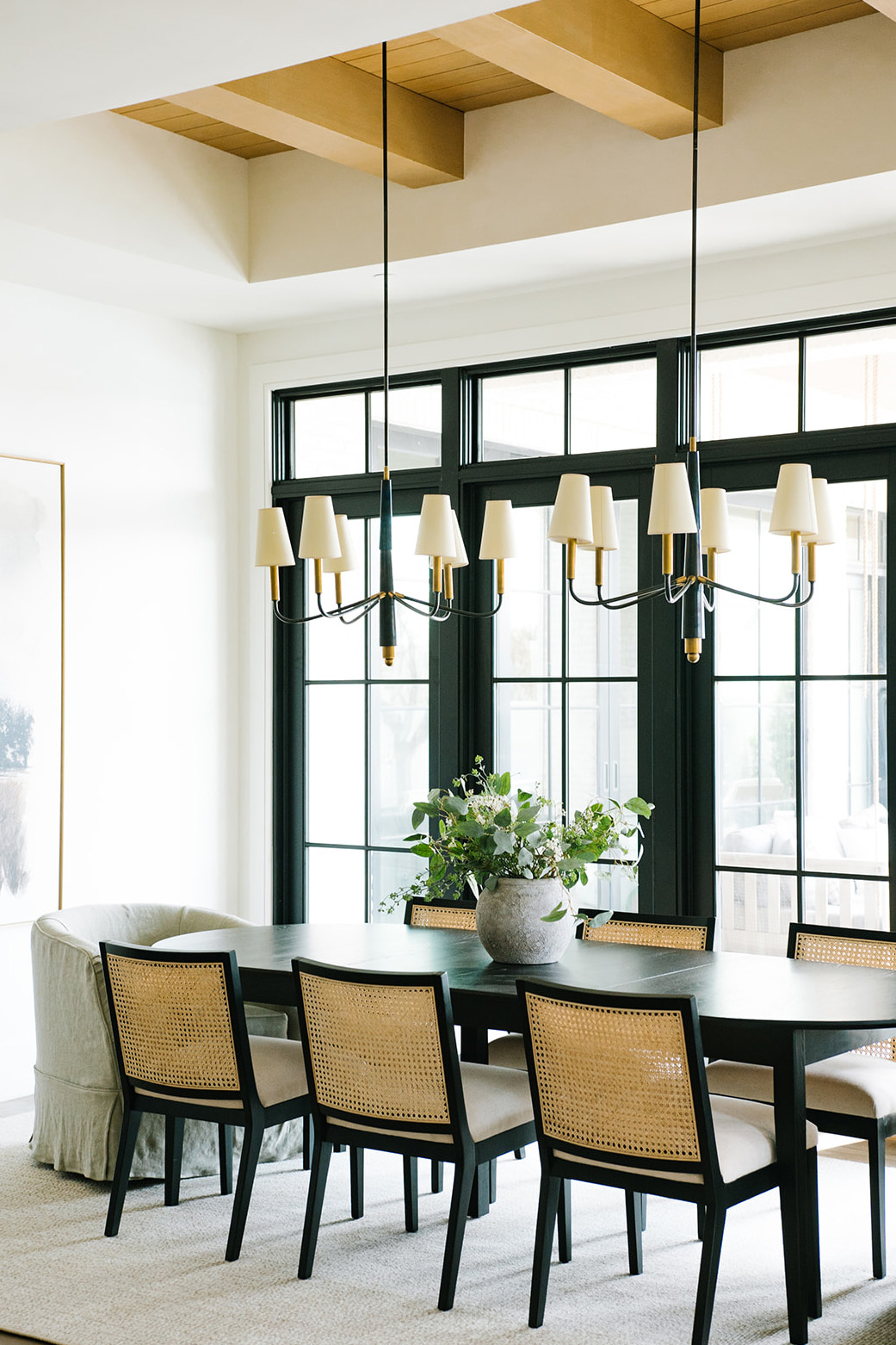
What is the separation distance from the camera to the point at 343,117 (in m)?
4.76

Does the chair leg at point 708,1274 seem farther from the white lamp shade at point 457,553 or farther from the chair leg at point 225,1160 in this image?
the white lamp shade at point 457,553

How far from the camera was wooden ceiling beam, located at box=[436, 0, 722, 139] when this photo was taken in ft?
13.0

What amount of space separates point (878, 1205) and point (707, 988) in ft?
2.36

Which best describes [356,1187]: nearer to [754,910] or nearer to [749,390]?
[754,910]

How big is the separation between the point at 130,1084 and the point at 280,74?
3040 mm

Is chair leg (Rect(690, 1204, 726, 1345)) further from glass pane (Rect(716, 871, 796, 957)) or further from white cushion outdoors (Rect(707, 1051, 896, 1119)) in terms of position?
glass pane (Rect(716, 871, 796, 957))

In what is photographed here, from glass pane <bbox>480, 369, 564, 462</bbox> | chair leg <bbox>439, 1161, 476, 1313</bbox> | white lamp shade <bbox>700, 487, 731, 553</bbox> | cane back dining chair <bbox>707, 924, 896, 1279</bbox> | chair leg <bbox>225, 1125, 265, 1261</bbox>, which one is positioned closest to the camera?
chair leg <bbox>439, 1161, 476, 1313</bbox>

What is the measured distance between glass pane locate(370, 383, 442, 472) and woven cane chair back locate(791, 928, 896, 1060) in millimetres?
2681

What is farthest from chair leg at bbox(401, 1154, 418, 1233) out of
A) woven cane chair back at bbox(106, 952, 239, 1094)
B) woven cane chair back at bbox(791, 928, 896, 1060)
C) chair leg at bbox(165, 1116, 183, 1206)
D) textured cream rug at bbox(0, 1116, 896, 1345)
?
woven cane chair back at bbox(791, 928, 896, 1060)

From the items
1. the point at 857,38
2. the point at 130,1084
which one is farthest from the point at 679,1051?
the point at 857,38

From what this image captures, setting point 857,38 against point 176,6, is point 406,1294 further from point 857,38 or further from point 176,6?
point 857,38

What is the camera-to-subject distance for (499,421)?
19.5 feet

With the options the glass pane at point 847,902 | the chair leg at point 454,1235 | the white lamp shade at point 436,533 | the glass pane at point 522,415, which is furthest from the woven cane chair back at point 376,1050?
the glass pane at point 522,415

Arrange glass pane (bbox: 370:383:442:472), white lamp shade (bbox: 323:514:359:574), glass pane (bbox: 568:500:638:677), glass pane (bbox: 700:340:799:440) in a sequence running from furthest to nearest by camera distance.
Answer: glass pane (bbox: 370:383:442:472), glass pane (bbox: 568:500:638:677), glass pane (bbox: 700:340:799:440), white lamp shade (bbox: 323:514:359:574)
